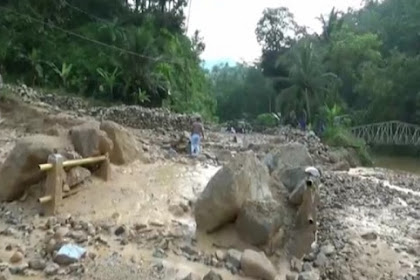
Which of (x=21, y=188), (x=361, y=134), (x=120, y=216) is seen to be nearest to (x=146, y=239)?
(x=120, y=216)

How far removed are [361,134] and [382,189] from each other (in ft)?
62.2

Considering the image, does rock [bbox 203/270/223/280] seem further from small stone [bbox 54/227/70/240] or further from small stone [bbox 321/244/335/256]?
small stone [bbox 54/227/70/240]

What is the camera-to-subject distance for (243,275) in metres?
6.73

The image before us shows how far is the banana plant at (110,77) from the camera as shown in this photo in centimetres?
2278

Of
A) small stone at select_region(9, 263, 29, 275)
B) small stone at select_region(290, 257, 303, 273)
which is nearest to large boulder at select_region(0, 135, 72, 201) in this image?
small stone at select_region(9, 263, 29, 275)

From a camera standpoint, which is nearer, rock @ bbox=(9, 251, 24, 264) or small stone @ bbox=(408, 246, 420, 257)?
rock @ bbox=(9, 251, 24, 264)

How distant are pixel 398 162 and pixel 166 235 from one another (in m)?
24.0

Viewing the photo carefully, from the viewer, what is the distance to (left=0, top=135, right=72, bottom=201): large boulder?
8.38 m

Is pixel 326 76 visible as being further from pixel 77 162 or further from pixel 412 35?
pixel 77 162

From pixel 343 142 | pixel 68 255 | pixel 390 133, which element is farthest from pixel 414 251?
pixel 390 133

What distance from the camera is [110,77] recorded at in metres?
22.8

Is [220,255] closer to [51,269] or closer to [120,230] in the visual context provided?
[120,230]

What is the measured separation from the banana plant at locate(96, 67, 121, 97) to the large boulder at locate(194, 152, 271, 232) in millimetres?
15622

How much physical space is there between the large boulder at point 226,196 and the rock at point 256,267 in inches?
37.2
